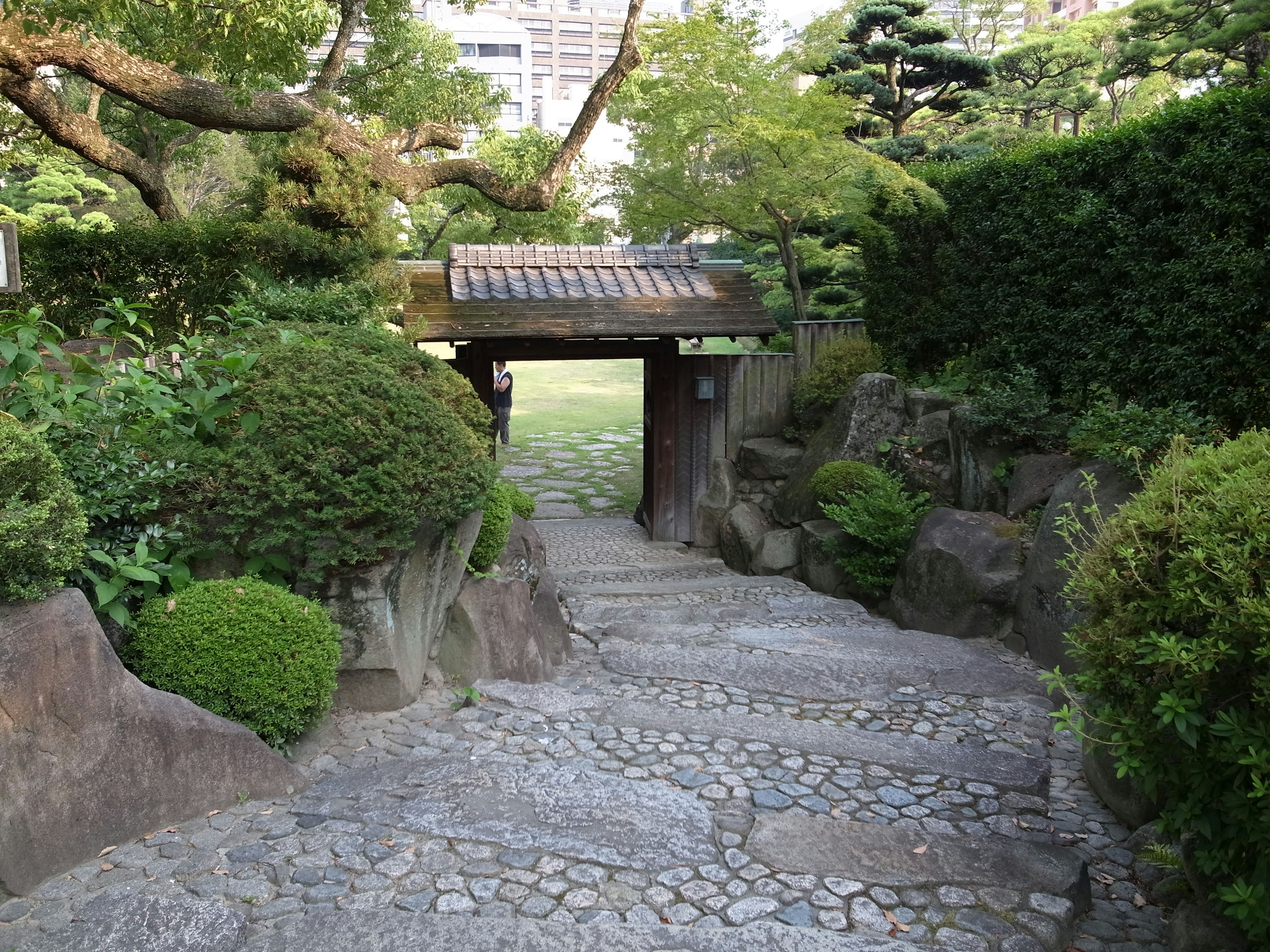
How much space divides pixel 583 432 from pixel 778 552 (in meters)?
10.0

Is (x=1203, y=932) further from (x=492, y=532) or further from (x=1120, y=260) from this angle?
(x=1120, y=260)

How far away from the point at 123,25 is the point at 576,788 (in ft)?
38.0

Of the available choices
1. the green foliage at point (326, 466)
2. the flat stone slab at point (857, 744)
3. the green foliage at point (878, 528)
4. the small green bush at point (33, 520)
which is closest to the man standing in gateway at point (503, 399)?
the green foliage at point (878, 528)

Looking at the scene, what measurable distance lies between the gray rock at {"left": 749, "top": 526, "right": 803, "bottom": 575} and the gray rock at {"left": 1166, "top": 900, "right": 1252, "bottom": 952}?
6.89 m

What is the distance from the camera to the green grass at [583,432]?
48.7 ft

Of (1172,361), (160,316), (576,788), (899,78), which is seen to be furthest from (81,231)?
(899,78)

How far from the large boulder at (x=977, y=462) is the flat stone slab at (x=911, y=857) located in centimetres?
464

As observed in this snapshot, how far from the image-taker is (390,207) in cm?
969

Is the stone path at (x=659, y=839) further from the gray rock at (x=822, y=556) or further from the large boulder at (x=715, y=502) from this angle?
the large boulder at (x=715, y=502)

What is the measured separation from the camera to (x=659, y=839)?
12.3 ft

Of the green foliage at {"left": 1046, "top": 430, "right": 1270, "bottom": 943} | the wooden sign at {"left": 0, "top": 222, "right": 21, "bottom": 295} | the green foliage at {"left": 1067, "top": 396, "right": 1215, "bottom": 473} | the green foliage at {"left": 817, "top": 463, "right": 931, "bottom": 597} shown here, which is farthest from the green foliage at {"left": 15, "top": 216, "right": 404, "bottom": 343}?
the green foliage at {"left": 1046, "top": 430, "right": 1270, "bottom": 943}

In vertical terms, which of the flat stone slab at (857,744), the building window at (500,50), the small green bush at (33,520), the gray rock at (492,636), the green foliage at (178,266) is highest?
the building window at (500,50)

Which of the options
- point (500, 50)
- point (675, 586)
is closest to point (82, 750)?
point (675, 586)

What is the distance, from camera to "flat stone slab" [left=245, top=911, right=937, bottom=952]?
10.2 ft
